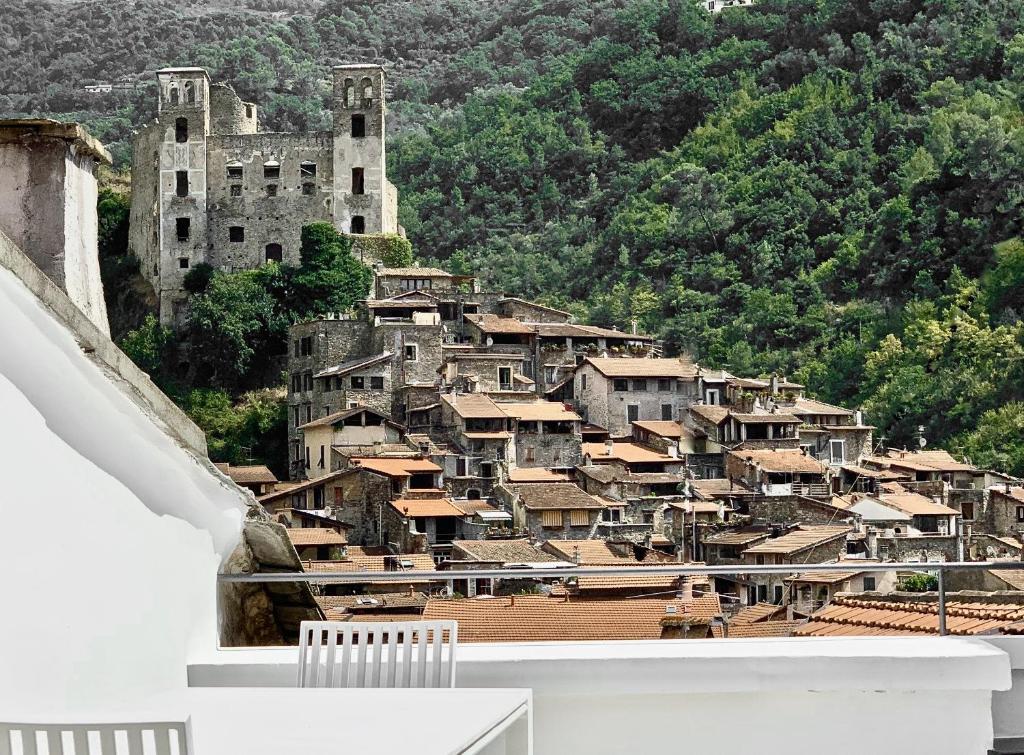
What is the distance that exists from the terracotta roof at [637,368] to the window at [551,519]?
16.0ft

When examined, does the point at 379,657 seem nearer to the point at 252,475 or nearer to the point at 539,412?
the point at 539,412

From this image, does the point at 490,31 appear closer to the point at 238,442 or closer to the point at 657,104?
the point at 657,104

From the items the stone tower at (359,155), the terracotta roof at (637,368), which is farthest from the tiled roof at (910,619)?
the stone tower at (359,155)

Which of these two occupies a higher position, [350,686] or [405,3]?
[405,3]

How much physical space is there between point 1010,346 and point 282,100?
3006 centimetres

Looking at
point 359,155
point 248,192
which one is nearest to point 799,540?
point 359,155

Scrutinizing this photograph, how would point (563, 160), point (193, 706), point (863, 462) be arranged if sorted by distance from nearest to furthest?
point (193, 706) → point (863, 462) → point (563, 160)

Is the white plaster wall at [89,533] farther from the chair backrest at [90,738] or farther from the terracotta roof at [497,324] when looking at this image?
the terracotta roof at [497,324]

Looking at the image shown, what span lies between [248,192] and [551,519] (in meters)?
12.3

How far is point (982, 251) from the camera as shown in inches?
1494

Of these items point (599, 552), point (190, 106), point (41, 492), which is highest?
point (190, 106)

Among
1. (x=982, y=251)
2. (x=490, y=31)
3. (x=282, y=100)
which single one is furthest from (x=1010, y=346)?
(x=490, y=31)

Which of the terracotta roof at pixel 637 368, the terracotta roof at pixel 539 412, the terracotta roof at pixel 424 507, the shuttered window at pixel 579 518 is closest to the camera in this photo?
the terracotta roof at pixel 424 507

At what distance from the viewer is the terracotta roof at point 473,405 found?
24.7 metres
